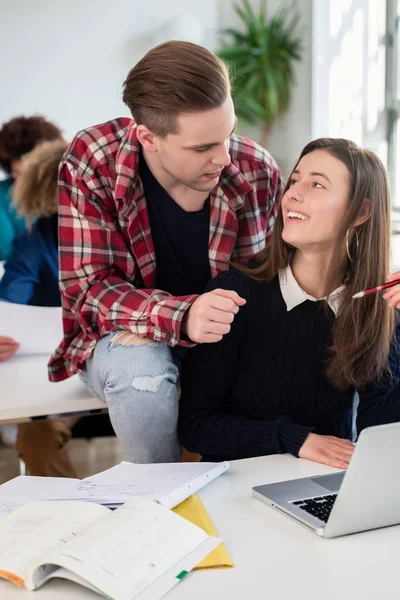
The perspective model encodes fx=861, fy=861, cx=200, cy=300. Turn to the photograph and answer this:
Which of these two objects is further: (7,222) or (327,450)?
(7,222)

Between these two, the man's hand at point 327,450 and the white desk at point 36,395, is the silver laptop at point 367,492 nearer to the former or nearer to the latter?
the man's hand at point 327,450

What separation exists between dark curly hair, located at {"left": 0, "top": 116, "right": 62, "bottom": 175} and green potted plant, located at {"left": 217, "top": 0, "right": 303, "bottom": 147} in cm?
280

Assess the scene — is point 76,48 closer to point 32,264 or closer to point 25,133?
point 25,133

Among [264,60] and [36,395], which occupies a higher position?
[264,60]

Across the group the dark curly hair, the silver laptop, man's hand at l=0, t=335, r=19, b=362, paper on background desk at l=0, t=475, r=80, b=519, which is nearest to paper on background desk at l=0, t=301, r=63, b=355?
man's hand at l=0, t=335, r=19, b=362

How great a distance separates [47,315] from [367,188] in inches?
38.6

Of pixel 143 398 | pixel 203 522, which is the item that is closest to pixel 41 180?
pixel 143 398

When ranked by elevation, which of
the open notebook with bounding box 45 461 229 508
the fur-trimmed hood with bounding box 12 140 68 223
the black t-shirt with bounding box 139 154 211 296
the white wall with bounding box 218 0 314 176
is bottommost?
the open notebook with bounding box 45 461 229 508

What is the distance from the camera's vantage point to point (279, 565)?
101cm

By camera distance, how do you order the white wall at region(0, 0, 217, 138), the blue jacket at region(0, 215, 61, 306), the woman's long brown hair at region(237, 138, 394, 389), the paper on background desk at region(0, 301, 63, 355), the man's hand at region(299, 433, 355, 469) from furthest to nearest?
the white wall at region(0, 0, 217, 138) < the blue jacket at region(0, 215, 61, 306) < the paper on background desk at region(0, 301, 63, 355) < the woman's long brown hair at region(237, 138, 394, 389) < the man's hand at region(299, 433, 355, 469)

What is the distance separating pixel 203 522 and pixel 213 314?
0.49 metres

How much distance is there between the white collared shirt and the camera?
173 cm

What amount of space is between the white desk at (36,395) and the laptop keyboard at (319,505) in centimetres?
83

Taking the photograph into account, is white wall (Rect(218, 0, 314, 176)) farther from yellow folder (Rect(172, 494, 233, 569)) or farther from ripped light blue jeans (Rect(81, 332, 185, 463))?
yellow folder (Rect(172, 494, 233, 569))
